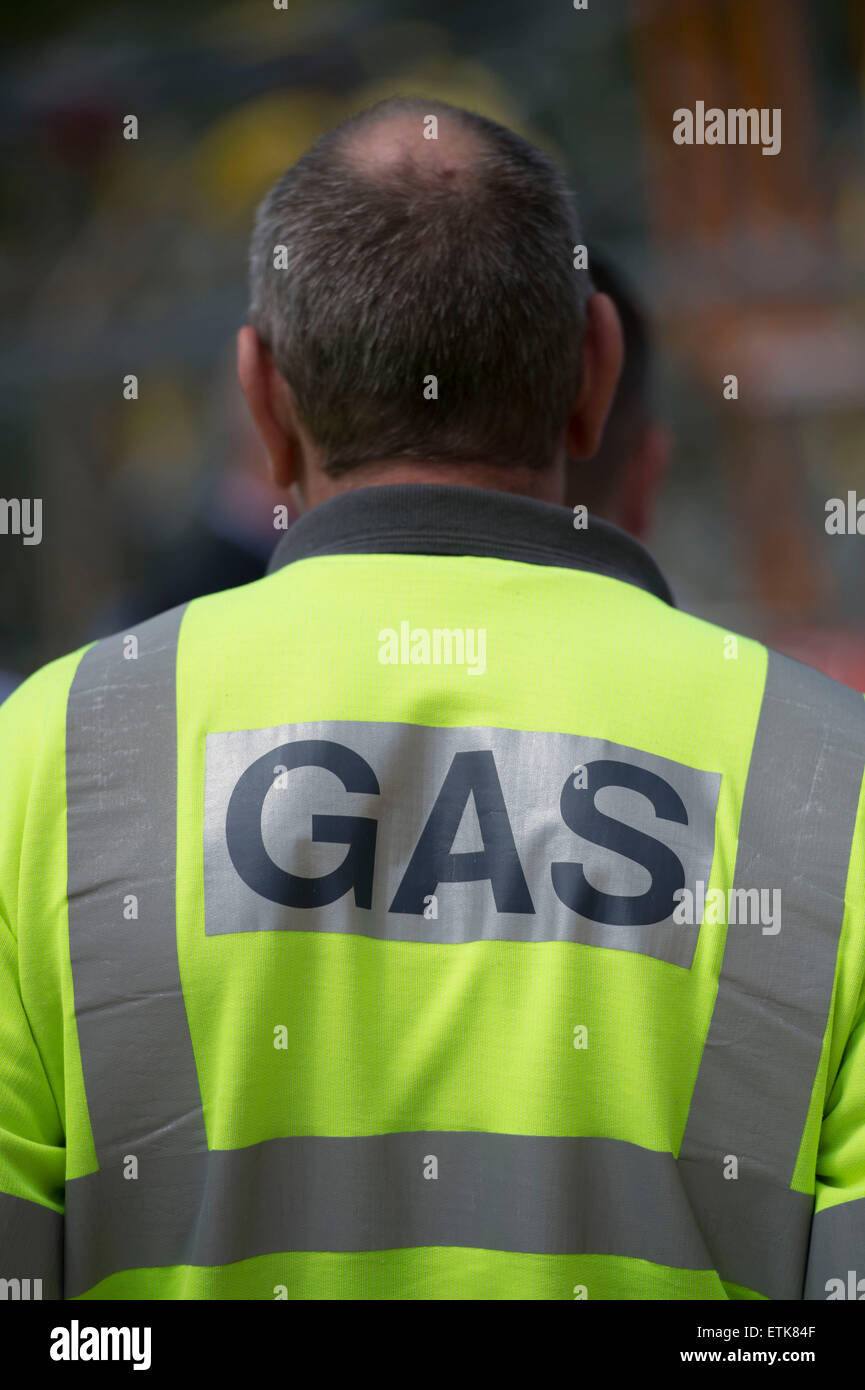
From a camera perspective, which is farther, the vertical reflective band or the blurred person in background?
the blurred person in background

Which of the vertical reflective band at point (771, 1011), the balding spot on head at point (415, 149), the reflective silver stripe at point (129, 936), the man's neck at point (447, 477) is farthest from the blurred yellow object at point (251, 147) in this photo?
the vertical reflective band at point (771, 1011)

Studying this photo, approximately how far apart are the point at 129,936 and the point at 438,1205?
0.32 m

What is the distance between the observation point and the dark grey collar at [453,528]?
3.88 ft

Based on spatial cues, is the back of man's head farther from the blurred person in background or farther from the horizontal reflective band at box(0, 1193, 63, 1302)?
the blurred person in background

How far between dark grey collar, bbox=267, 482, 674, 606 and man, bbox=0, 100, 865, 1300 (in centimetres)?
2

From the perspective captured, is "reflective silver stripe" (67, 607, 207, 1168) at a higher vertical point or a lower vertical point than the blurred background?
lower

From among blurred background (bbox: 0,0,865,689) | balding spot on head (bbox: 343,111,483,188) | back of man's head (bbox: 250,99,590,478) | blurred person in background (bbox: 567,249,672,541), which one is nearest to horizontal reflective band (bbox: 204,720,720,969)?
back of man's head (bbox: 250,99,590,478)

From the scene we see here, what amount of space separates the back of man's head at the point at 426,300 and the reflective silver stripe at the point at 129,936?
0.32 meters

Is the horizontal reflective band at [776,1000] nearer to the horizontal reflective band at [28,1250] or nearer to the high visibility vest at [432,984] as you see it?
the high visibility vest at [432,984]

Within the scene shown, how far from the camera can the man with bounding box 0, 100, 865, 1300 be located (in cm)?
109

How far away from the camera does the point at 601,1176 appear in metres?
1.09
